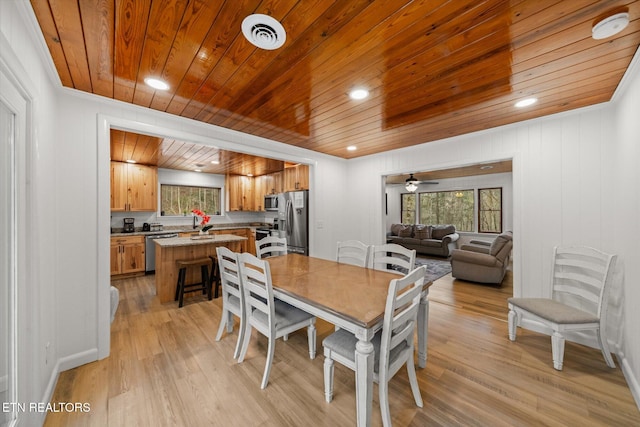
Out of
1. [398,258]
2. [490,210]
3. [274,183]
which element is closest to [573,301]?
[398,258]

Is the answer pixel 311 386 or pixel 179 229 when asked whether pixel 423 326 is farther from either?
pixel 179 229

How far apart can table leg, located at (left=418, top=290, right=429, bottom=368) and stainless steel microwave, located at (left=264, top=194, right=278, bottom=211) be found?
4030 millimetres

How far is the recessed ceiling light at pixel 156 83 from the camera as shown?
187 cm

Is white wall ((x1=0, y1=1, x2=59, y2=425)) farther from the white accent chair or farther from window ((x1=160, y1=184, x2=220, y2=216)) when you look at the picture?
window ((x1=160, y1=184, x2=220, y2=216))

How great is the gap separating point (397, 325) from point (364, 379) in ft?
1.10

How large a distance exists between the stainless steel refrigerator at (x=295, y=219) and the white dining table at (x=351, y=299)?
1.70 metres

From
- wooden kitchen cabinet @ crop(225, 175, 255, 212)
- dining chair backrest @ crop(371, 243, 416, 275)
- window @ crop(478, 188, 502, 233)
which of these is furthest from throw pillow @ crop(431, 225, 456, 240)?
wooden kitchen cabinet @ crop(225, 175, 255, 212)

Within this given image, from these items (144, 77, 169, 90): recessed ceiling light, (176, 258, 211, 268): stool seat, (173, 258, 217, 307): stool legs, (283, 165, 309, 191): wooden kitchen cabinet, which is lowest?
(173, 258, 217, 307): stool legs

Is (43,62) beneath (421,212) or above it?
above

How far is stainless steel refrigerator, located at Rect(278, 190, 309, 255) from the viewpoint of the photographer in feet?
14.4

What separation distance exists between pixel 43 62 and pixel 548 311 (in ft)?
13.9

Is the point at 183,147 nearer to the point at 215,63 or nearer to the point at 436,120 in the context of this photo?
the point at 215,63

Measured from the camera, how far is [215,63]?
1.67 m

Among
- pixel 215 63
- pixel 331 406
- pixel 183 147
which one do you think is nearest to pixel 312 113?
pixel 215 63
